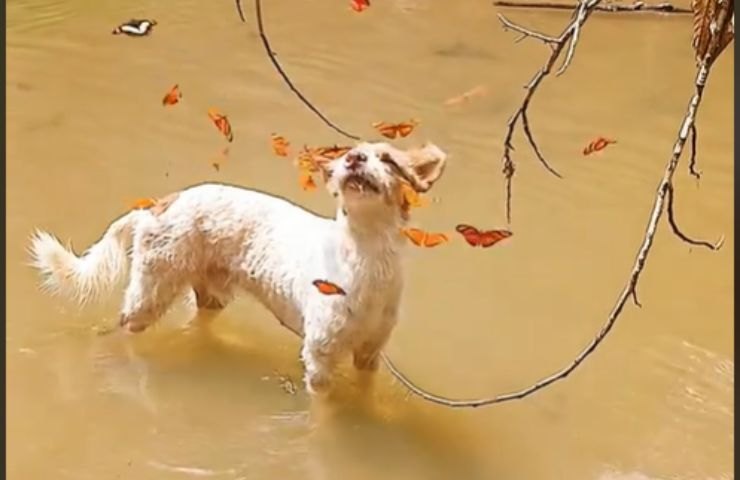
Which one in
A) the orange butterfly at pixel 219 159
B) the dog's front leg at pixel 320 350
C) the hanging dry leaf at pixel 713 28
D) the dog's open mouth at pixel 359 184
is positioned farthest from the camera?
the orange butterfly at pixel 219 159

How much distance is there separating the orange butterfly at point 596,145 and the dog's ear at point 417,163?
5.42ft

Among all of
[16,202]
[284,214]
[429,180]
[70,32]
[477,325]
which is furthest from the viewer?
[70,32]

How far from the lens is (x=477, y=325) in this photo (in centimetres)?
321

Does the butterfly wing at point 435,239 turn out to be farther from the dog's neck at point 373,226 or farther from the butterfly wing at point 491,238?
the dog's neck at point 373,226

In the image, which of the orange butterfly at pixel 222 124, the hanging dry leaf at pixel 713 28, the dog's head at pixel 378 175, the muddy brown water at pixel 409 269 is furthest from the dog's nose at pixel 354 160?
the orange butterfly at pixel 222 124

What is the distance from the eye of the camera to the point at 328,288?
8.82ft

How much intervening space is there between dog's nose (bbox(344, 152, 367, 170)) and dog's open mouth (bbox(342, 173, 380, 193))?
0.06 ft

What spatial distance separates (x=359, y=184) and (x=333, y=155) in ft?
0.53

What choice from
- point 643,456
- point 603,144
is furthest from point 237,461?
point 603,144

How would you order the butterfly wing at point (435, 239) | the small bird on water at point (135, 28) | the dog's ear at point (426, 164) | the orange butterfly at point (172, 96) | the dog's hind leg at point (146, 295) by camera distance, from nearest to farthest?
the dog's ear at point (426, 164)
the dog's hind leg at point (146, 295)
the butterfly wing at point (435, 239)
the orange butterfly at point (172, 96)
the small bird on water at point (135, 28)

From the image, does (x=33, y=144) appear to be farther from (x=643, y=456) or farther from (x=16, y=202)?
(x=643, y=456)

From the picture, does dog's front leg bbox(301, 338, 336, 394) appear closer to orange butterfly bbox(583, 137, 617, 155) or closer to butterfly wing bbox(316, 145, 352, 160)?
butterfly wing bbox(316, 145, 352, 160)

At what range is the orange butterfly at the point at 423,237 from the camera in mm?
2697

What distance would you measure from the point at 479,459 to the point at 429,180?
66cm
